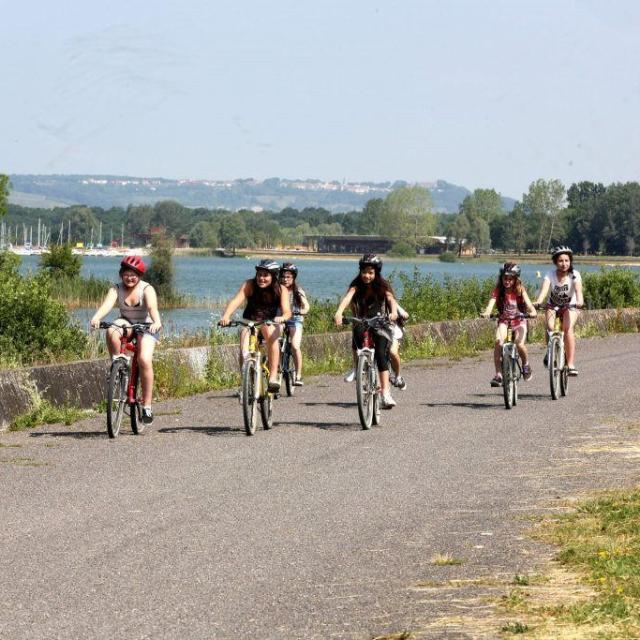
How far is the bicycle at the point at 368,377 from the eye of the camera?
556 inches

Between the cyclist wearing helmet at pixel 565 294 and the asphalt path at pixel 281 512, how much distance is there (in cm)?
169

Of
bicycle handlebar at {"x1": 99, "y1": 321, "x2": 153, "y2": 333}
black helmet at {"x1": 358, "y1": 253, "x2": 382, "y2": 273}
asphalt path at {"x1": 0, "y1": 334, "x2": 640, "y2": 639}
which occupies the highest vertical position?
black helmet at {"x1": 358, "y1": 253, "x2": 382, "y2": 273}

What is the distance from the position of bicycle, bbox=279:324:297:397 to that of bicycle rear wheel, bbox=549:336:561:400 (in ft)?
10.5

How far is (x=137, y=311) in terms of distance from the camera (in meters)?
13.5

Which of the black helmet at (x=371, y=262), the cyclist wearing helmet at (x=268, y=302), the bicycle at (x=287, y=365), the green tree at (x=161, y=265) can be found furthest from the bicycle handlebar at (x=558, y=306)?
the green tree at (x=161, y=265)

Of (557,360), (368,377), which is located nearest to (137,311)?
(368,377)

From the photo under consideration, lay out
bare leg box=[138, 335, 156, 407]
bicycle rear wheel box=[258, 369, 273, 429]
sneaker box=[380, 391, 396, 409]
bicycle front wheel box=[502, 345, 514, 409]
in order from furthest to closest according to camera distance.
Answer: bicycle front wheel box=[502, 345, 514, 409] < sneaker box=[380, 391, 396, 409] < bicycle rear wheel box=[258, 369, 273, 429] < bare leg box=[138, 335, 156, 407]

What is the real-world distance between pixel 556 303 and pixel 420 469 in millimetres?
7243

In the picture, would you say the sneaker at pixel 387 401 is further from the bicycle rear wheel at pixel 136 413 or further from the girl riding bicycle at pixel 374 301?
the bicycle rear wheel at pixel 136 413

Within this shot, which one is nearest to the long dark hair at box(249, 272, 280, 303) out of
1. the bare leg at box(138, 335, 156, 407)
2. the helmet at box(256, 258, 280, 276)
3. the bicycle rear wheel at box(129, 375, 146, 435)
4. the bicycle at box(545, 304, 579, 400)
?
the helmet at box(256, 258, 280, 276)

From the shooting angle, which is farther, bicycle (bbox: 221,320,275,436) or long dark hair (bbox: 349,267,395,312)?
long dark hair (bbox: 349,267,395,312)

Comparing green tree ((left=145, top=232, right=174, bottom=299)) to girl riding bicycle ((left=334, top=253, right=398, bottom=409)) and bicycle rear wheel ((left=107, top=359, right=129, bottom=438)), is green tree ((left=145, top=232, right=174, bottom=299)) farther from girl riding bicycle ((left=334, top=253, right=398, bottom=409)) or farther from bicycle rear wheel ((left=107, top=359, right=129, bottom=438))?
bicycle rear wheel ((left=107, top=359, right=129, bottom=438))

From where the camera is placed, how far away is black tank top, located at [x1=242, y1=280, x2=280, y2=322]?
14.3m

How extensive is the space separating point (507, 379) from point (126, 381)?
16.2 ft
